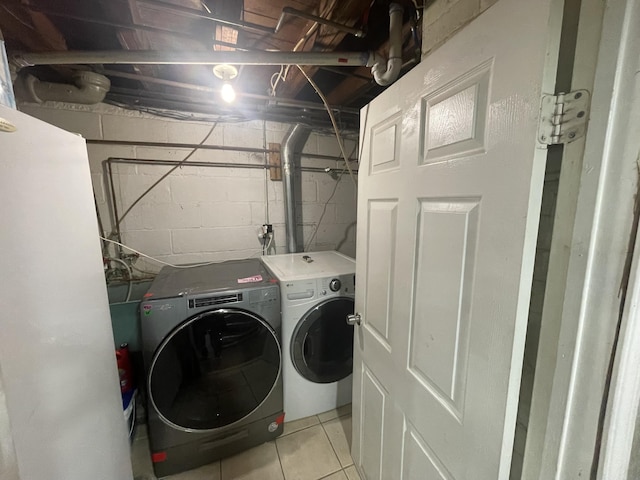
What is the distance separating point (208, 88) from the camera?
1640mm

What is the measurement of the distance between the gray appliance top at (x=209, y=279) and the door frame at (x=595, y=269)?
1205 millimetres

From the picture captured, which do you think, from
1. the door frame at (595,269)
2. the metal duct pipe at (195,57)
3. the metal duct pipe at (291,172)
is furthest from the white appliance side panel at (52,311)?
the metal duct pipe at (291,172)

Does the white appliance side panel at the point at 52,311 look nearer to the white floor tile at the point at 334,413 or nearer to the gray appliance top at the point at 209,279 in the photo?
the gray appliance top at the point at 209,279

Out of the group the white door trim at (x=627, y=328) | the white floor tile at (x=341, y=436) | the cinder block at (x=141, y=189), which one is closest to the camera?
the white door trim at (x=627, y=328)

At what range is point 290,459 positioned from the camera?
1.49 m

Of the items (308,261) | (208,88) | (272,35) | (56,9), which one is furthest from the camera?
(308,261)

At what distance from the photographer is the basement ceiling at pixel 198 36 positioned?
1008mm

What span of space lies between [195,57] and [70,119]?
1.26m

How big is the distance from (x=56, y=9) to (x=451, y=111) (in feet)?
5.11

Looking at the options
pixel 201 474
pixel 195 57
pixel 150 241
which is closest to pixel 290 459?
pixel 201 474

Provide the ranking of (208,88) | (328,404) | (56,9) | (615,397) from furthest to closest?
(328,404)
(208,88)
(56,9)
(615,397)

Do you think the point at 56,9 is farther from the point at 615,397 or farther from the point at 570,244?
the point at 615,397

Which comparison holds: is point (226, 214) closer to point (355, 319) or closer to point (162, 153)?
point (162, 153)

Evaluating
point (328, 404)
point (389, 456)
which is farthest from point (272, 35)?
point (328, 404)
